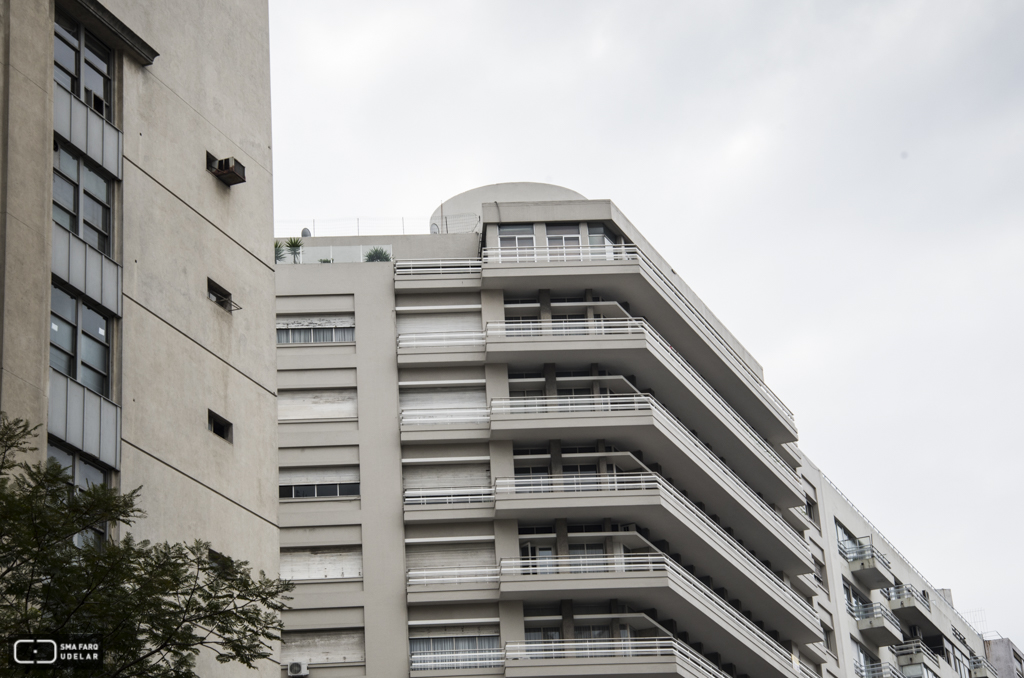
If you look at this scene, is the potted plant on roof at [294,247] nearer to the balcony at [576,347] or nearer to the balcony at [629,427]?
the balcony at [576,347]

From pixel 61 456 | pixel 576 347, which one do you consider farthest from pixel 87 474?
pixel 576 347

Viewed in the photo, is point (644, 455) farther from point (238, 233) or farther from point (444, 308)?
point (238, 233)

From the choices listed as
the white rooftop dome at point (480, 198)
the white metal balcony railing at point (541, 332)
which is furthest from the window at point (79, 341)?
the white rooftop dome at point (480, 198)

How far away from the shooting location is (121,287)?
110 ft

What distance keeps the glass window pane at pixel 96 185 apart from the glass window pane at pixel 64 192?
0.51 m

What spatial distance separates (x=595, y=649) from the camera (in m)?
52.6

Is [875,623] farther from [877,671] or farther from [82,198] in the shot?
[82,198]

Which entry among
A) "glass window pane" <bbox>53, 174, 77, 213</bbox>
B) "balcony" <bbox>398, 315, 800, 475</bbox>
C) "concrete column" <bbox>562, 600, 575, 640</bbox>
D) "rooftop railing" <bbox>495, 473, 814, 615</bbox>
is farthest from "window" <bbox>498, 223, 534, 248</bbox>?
"glass window pane" <bbox>53, 174, 77, 213</bbox>

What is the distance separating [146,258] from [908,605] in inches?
2171

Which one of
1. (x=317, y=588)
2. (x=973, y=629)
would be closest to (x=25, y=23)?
(x=317, y=588)

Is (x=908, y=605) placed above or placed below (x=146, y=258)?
below

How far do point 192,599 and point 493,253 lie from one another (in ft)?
117

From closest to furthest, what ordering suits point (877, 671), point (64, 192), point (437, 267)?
1. point (64, 192)
2. point (437, 267)
3. point (877, 671)

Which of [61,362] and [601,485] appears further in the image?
[601,485]
